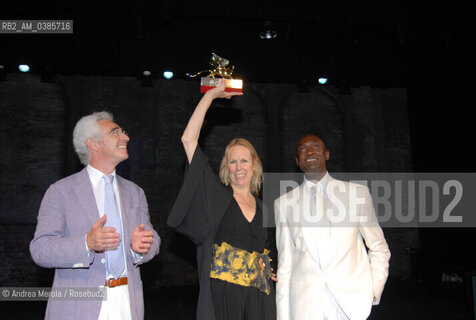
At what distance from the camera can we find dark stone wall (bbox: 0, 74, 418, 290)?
8.48 meters

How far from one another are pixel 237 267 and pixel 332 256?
605mm

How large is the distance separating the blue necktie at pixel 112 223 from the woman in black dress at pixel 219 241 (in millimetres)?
341

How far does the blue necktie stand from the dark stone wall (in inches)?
254

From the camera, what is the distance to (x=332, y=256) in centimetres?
246

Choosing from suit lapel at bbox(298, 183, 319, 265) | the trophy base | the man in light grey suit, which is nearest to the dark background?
the trophy base

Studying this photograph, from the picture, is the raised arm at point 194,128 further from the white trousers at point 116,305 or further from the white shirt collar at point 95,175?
the white trousers at point 116,305

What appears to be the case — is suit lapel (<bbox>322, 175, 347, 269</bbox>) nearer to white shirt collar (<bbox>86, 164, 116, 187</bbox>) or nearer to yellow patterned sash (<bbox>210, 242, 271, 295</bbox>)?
yellow patterned sash (<bbox>210, 242, 271, 295</bbox>)

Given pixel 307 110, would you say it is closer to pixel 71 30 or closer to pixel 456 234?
pixel 456 234

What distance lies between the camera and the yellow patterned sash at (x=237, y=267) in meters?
2.47

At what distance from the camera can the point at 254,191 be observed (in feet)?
10.1

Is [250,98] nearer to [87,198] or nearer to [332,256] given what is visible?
[332,256]

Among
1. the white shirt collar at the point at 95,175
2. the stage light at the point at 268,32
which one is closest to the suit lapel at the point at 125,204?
the white shirt collar at the point at 95,175

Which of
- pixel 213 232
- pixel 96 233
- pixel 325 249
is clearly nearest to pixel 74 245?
pixel 96 233

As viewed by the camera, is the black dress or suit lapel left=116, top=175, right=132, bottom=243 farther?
the black dress
